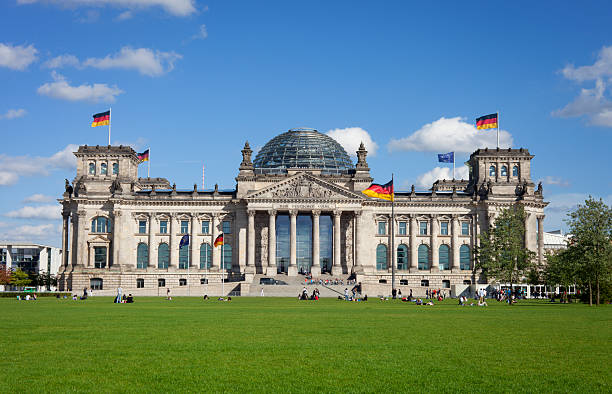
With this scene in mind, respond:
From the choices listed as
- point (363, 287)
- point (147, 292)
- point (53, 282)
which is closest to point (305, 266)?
point (363, 287)

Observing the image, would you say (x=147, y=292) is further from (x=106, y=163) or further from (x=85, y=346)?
(x=85, y=346)

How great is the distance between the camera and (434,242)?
120812 millimetres

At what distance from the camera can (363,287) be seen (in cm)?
9844

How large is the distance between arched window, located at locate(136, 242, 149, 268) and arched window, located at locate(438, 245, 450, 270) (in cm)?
5353

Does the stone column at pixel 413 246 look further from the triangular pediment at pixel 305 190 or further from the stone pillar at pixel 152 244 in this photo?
the stone pillar at pixel 152 244

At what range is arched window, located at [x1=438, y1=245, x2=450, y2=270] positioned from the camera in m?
121

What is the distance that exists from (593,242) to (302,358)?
5510 centimetres

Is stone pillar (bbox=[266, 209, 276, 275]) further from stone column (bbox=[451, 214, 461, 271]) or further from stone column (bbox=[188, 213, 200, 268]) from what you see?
stone column (bbox=[451, 214, 461, 271])

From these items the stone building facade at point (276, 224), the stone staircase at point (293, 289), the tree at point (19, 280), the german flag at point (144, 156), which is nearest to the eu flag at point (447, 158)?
the stone building facade at point (276, 224)

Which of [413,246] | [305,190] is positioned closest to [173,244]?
[305,190]

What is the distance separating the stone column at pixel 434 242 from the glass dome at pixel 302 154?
18.3 m

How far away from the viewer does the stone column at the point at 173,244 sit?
118562 mm

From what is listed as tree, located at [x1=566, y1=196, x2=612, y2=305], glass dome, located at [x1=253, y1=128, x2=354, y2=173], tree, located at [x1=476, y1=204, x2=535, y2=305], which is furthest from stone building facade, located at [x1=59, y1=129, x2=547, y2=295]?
tree, located at [x1=566, y1=196, x2=612, y2=305]

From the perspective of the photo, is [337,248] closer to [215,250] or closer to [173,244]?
[215,250]
